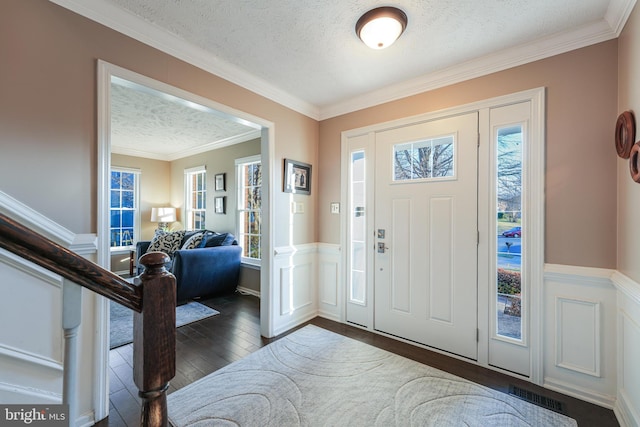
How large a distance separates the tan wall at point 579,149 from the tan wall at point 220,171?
3.56 meters

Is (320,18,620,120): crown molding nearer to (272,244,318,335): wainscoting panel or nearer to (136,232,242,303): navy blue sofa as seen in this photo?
(272,244,318,335): wainscoting panel

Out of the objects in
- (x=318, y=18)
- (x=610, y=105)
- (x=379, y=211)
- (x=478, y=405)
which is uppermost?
(x=318, y=18)

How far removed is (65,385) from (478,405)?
7.21 feet

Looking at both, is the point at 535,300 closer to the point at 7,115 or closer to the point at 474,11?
the point at 474,11

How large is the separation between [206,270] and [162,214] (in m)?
2.46

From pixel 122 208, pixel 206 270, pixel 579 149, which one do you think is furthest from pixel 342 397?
pixel 122 208

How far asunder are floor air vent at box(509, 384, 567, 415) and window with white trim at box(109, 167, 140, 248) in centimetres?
633

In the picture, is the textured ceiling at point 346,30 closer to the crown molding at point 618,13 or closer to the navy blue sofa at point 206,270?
the crown molding at point 618,13


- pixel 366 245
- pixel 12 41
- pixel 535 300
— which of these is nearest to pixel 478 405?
pixel 535 300

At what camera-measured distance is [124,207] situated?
5.50m

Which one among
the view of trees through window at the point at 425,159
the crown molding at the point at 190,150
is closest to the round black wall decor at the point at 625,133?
the view of trees through window at the point at 425,159

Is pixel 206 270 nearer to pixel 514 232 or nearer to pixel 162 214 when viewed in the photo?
pixel 162 214

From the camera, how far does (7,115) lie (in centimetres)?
141

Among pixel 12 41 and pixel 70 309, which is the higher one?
pixel 12 41
